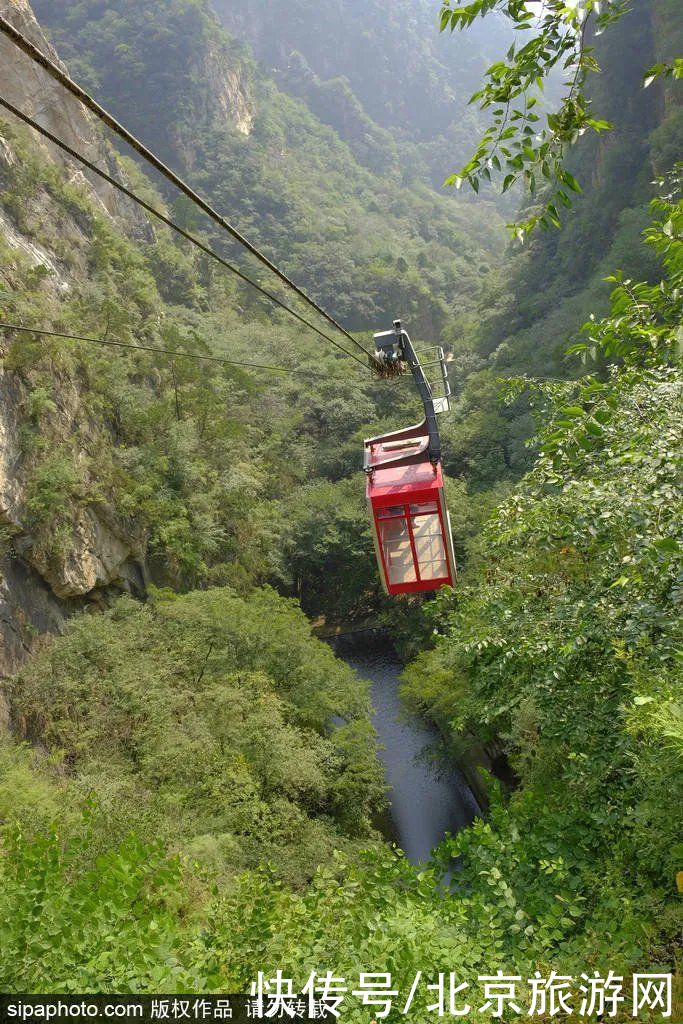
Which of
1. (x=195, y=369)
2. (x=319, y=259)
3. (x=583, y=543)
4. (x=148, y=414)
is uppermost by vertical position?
(x=319, y=259)

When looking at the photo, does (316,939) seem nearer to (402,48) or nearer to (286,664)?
(286,664)

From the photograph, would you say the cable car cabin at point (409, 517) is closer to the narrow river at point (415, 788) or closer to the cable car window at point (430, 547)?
the cable car window at point (430, 547)

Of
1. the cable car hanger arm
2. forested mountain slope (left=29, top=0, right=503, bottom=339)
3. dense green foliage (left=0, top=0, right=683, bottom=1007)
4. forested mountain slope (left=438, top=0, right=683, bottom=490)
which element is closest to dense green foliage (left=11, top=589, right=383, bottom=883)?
dense green foliage (left=0, top=0, right=683, bottom=1007)

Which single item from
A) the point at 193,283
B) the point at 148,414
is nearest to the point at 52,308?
the point at 148,414

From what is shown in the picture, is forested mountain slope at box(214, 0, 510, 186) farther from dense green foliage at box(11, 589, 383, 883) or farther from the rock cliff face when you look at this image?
dense green foliage at box(11, 589, 383, 883)

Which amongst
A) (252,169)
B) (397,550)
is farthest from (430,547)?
(252,169)

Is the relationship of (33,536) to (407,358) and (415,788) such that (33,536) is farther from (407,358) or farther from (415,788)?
(415,788)

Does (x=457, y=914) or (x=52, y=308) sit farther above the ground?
(x=52, y=308)
